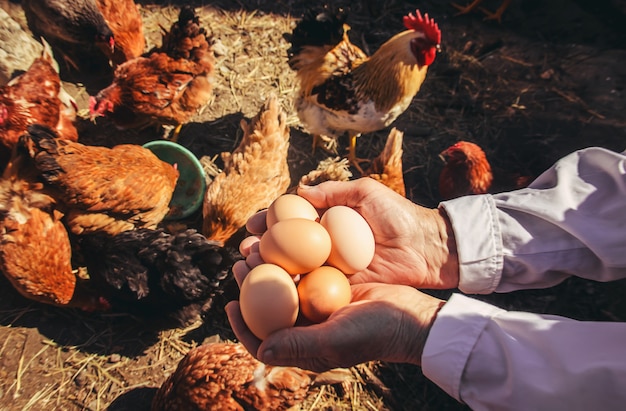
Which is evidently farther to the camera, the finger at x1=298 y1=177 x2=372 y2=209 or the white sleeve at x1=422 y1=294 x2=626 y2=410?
the finger at x1=298 y1=177 x2=372 y2=209

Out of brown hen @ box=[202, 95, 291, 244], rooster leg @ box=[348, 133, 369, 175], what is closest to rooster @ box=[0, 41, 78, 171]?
brown hen @ box=[202, 95, 291, 244]

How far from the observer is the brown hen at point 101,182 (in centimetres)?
247

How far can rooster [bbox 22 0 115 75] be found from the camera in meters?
3.54

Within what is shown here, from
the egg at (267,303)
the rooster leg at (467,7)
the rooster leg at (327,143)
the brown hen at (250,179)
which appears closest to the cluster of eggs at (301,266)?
the egg at (267,303)

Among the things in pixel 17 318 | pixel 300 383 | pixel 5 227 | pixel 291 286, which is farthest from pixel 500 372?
pixel 17 318

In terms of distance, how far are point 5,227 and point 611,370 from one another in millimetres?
3176

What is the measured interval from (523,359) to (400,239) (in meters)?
0.79

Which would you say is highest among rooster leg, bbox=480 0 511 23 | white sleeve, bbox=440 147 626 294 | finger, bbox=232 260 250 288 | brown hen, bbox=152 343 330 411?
rooster leg, bbox=480 0 511 23

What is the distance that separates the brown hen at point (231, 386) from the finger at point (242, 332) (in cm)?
71

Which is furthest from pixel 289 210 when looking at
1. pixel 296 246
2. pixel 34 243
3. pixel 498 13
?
pixel 498 13

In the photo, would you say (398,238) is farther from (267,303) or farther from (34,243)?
(34,243)

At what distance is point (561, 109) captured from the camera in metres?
3.93

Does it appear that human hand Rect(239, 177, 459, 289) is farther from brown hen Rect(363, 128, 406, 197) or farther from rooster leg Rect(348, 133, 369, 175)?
rooster leg Rect(348, 133, 369, 175)

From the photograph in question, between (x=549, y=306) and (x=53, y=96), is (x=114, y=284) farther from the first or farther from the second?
(x=549, y=306)
